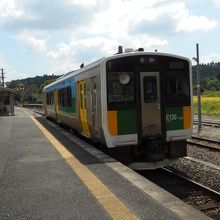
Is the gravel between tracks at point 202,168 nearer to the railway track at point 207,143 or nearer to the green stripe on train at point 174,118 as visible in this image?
the railway track at point 207,143

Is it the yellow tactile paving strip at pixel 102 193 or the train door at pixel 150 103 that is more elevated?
the train door at pixel 150 103

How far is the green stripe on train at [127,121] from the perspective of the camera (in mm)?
10945

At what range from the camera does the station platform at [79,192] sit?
19.1 ft

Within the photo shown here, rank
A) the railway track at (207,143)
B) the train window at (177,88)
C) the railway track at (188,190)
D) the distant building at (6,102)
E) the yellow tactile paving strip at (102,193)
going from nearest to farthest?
1. the yellow tactile paving strip at (102,193)
2. the railway track at (188,190)
3. the train window at (177,88)
4. the railway track at (207,143)
5. the distant building at (6,102)

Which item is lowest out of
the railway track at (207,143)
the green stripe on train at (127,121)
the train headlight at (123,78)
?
the railway track at (207,143)

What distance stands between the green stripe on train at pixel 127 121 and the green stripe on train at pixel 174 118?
89cm

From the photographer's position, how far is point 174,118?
1149 centimetres

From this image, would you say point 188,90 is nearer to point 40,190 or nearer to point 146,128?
point 146,128

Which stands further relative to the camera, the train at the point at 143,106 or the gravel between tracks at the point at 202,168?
the train at the point at 143,106

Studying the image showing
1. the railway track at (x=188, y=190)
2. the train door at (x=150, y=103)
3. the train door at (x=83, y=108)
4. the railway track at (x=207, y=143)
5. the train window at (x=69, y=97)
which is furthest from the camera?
the train window at (x=69, y=97)

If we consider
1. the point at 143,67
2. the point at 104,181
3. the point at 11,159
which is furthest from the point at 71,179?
the point at 143,67

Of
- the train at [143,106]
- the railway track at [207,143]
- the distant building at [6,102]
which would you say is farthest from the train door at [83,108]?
the distant building at [6,102]

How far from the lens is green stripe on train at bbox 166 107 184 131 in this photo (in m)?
11.4

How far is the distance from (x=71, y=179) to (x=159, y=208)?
7.90 ft
